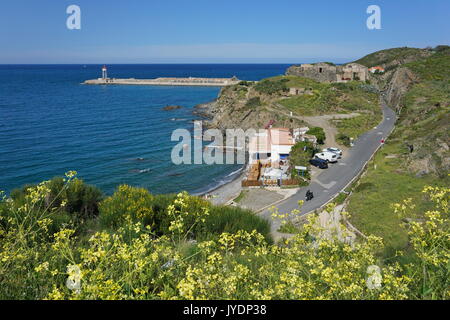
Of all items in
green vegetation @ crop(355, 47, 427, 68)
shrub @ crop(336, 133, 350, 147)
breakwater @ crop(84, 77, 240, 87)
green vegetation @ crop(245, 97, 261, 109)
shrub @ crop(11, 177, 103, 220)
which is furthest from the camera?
breakwater @ crop(84, 77, 240, 87)

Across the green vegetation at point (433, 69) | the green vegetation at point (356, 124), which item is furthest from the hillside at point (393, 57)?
the green vegetation at point (356, 124)

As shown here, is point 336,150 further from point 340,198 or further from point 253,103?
point 253,103

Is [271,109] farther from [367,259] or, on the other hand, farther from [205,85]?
[205,85]

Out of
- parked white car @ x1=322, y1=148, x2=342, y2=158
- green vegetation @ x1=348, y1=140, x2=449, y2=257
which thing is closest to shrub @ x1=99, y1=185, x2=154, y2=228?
green vegetation @ x1=348, y1=140, x2=449, y2=257

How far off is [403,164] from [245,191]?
13.6 meters

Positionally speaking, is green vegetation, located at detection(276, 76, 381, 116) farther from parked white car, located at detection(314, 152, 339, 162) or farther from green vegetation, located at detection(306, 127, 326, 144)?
parked white car, located at detection(314, 152, 339, 162)

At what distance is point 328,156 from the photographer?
31891 mm

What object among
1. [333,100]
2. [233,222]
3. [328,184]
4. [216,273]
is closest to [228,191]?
[328,184]

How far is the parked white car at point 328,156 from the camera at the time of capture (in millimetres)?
31719

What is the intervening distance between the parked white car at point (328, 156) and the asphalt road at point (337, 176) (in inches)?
21.6

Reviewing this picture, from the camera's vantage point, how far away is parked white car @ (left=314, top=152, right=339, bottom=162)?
31719 mm

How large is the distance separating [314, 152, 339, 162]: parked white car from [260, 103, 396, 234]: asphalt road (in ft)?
1.80

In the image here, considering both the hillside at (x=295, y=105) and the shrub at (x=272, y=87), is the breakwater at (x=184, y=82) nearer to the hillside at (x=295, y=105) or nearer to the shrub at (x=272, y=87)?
the hillside at (x=295, y=105)

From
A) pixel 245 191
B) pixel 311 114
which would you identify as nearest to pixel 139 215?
pixel 245 191
